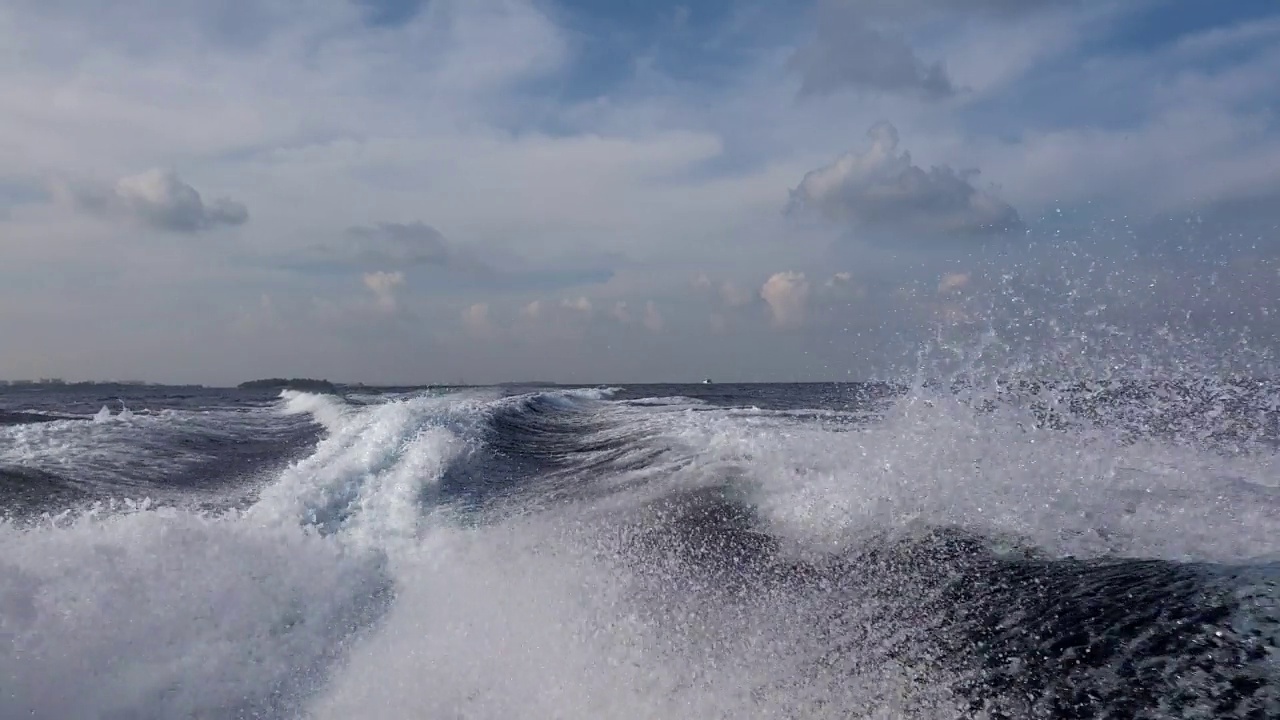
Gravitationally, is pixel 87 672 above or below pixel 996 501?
below

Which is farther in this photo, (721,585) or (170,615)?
(721,585)

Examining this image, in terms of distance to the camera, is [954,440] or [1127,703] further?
[954,440]

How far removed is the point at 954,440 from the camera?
323 inches

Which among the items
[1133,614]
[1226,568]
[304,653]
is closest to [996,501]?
[1226,568]

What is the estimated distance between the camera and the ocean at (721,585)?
4176 mm

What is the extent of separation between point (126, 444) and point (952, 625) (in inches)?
552

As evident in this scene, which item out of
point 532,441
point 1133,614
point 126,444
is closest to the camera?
point 1133,614

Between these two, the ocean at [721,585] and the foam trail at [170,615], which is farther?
the foam trail at [170,615]

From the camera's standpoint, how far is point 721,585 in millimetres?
5559

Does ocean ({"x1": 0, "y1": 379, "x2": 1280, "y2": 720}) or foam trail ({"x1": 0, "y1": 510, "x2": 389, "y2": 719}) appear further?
foam trail ({"x1": 0, "y1": 510, "x2": 389, "y2": 719})

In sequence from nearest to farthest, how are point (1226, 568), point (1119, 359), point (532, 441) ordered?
point (1226, 568) < point (1119, 359) < point (532, 441)

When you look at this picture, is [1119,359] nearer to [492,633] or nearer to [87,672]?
[492,633]

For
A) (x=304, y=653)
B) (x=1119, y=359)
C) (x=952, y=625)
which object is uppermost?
(x=1119, y=359)

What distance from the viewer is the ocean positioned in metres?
4.18
